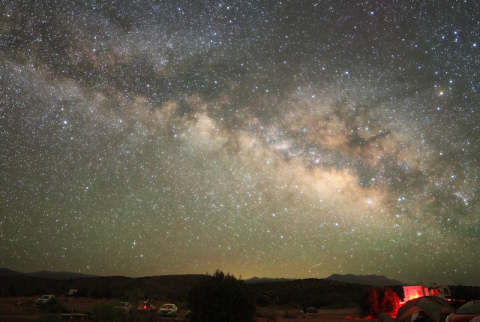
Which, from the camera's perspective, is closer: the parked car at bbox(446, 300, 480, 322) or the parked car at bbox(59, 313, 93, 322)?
the parked car at bbox(446, 300, 480, 322)

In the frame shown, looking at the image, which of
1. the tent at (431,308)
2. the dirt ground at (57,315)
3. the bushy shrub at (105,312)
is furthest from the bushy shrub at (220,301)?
the tent at (431,308)

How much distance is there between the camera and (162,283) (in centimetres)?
8488

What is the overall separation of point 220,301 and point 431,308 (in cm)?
1424

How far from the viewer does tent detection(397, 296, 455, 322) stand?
22.5m

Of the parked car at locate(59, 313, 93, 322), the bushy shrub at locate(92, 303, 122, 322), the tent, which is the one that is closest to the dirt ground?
the parked car at locate(59, 313, 93, 322)

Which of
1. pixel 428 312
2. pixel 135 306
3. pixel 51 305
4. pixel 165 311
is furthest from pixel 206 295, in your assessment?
pixel 51 305

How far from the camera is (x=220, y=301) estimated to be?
17266mm

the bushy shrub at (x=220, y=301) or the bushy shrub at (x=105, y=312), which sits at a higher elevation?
the bushy shrub at (x=220, y=301)

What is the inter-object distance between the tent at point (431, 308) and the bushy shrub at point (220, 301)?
12.2 metres

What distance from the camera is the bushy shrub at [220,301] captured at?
1709cm

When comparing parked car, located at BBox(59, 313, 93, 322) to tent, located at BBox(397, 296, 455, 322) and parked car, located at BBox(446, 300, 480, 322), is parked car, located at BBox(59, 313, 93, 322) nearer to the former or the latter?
tent, located at BBox(397, 296, 455, 322)

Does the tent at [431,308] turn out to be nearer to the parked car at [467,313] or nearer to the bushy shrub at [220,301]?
the parked car at [467,313]

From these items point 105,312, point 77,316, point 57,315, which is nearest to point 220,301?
point 105,312

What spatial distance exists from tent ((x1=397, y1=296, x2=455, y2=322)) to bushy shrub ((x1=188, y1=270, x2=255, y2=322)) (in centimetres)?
1222
